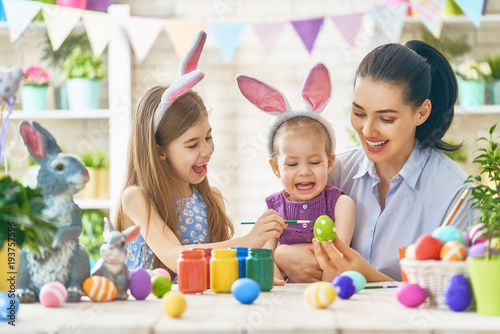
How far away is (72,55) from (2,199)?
2.97 meters

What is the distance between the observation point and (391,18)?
12.3 ft

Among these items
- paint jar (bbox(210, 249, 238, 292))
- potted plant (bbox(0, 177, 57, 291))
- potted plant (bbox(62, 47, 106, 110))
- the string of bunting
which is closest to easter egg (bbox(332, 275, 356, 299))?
paint jar (bbox(210, 249, 238, 292))

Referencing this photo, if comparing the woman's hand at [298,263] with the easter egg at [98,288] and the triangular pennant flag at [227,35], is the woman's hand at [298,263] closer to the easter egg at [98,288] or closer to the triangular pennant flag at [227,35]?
the easter egg at [98,288]

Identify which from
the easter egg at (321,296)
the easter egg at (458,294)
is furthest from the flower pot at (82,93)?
the easter egg at (458,294)

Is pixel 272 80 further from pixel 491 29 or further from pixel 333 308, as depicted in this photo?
pixel 333 308

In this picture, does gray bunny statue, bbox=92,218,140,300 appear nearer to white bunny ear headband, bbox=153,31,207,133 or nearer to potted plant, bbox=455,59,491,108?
white bunny ear headband, bbox=153,31,207,133

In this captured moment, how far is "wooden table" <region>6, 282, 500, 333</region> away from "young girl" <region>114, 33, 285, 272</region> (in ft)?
1.92

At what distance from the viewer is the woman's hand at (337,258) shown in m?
1.51

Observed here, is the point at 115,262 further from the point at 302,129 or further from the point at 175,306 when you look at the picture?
the point at 302,129

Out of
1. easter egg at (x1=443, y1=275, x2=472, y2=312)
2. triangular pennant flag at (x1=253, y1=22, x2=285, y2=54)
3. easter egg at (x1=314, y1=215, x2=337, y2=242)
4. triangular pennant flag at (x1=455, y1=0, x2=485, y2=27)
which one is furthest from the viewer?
triangular pennant flag at (x1=253, y1=22, x2=285, y2=54)

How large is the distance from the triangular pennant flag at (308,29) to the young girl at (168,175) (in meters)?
1.92

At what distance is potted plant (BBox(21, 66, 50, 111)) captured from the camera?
3.85 meters

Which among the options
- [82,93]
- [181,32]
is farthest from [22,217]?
[82,93]

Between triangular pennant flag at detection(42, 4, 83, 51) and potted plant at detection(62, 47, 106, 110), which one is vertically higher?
triangular pennant flag at detection(42, 4, 83, 51)
